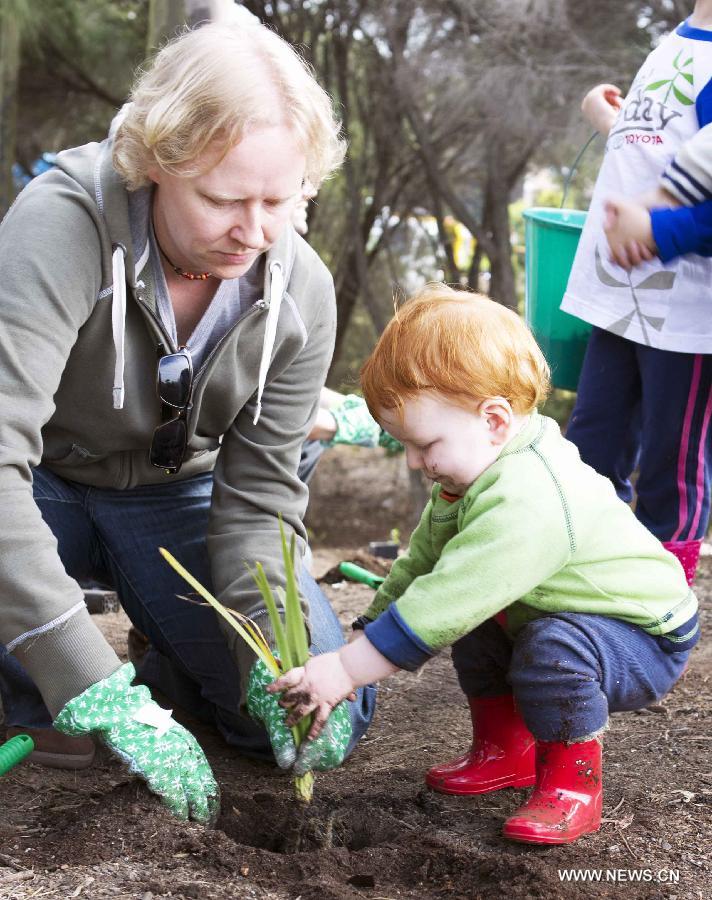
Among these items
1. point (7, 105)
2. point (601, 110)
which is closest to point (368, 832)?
point (601, 110)

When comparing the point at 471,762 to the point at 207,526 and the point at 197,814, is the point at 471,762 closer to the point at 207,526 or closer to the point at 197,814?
the point at 197,814

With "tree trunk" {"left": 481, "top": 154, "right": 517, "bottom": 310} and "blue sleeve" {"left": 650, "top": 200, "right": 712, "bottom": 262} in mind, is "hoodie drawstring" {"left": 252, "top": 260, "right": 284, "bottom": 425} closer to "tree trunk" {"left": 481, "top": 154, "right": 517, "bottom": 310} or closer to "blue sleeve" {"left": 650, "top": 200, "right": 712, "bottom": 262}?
"blue sleeve" {"left": 650, "top": 200, "right": 712, "bottom": 262}

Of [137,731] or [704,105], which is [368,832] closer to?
[137,731]

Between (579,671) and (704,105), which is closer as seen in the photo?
(579,671)

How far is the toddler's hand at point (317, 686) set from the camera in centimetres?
168

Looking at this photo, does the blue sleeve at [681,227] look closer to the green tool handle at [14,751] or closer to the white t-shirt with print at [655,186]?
the white t-shirt with print at [655,186]

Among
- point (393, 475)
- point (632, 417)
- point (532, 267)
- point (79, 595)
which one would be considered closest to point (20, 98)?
point (393, 475)

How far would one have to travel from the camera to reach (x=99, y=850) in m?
1.66

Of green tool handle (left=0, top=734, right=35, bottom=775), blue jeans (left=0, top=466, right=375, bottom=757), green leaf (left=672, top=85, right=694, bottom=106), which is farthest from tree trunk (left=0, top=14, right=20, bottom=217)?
green tool handle (left=0, top=734, right=35, bottom=775)

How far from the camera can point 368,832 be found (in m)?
1.85

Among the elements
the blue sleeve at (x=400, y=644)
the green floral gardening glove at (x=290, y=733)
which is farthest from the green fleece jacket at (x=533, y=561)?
the green floral gardening glove at (x=290, y=733)

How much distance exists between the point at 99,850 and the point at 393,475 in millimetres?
5778

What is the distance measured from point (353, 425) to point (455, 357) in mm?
1549

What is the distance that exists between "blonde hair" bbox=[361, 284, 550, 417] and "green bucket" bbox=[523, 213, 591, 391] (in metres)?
1.21
